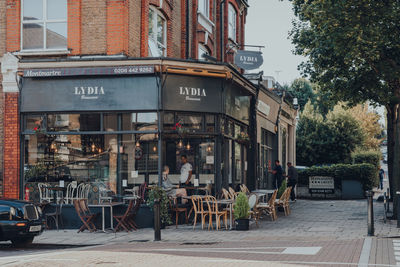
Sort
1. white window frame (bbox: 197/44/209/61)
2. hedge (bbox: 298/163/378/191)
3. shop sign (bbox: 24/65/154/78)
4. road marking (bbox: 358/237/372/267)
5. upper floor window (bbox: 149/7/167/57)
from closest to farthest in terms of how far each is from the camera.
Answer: road marking (bbox: 358/237/372/267), shop sign (bbox: 24/65/154/78), upper floor window (bbox: 149/7/167/57), white window frame (bbox: 197/44/209/61), hedge (bbox: 298/163/378/191)

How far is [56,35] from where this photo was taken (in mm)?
17500

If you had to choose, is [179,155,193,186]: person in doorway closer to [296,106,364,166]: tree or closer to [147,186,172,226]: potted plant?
[147,186,172,226]: potted plant

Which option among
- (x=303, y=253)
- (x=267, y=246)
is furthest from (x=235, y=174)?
(x=303, y=253)

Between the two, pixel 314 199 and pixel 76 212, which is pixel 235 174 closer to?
pixel 76 212

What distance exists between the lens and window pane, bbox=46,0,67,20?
1752 centimetres

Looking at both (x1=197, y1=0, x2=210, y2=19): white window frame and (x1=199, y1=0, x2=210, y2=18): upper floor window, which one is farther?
(x1=199, y1=0, x2=210, y2=18): upper floor window

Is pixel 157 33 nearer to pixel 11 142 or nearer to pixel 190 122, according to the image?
pixel 190 122

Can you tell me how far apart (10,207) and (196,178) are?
6.91 metres

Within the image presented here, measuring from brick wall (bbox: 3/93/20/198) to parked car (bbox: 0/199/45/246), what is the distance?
440 centimetres

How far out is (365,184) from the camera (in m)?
29.4

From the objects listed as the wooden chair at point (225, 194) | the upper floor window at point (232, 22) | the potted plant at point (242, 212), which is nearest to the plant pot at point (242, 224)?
the potted plant at point (242, 212)

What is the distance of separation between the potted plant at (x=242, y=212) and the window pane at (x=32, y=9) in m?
8.51

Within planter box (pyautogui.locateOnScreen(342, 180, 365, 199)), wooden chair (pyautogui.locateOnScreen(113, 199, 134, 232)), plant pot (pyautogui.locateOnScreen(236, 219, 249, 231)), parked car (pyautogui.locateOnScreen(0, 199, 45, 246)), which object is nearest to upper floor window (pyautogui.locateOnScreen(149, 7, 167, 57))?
wooden chair (pyautogui.locateOnScreen(113, 199, 134, 232))

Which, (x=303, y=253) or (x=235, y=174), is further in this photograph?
(x=235, y=174)
